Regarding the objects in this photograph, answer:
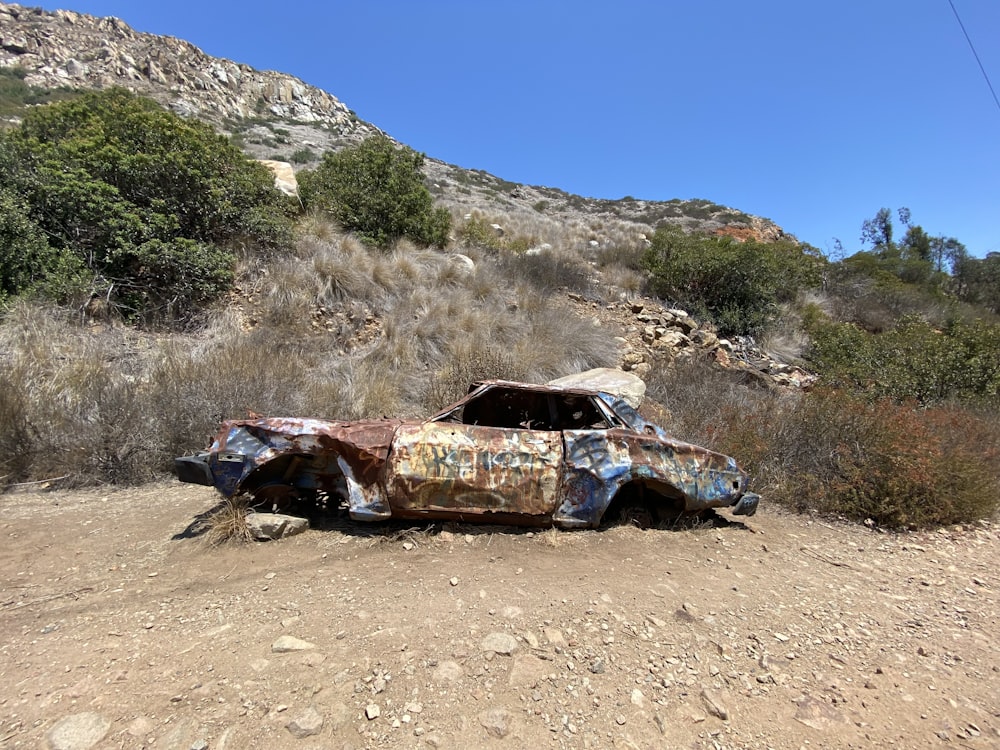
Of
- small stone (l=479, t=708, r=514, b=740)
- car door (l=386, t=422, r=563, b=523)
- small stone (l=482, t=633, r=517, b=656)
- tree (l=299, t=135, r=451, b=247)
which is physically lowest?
small stone (l=479, t=708, r=514, b=740)

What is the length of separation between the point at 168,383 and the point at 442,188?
68.1ft

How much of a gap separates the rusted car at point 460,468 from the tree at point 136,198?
622 cm

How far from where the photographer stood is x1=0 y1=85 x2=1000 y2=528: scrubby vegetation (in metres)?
4.96

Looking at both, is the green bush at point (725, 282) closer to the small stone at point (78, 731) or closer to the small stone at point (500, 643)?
the small stone at point (500, 643)

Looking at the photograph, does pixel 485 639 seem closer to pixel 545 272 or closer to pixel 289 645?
pixel 289 645

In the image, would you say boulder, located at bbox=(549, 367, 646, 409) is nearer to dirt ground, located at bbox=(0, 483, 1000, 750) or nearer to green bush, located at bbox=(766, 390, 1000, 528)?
green bush, located at bbox=(766, 390, 1000, 528)

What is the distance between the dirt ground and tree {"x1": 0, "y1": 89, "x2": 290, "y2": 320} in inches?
216

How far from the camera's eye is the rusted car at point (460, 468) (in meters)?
3.57

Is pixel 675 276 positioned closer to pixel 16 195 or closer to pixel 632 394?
pixel 632 394

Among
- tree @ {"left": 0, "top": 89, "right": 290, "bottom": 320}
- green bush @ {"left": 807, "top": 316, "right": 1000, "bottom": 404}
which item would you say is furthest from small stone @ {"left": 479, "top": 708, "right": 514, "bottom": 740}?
tree @ {"left": 0, "top": 89, "right": 290, "bottom": 320}

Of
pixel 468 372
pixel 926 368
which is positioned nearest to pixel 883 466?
pixel 926 368

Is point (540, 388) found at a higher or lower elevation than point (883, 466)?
higher

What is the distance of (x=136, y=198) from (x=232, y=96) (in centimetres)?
4383

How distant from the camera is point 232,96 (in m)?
42.6
